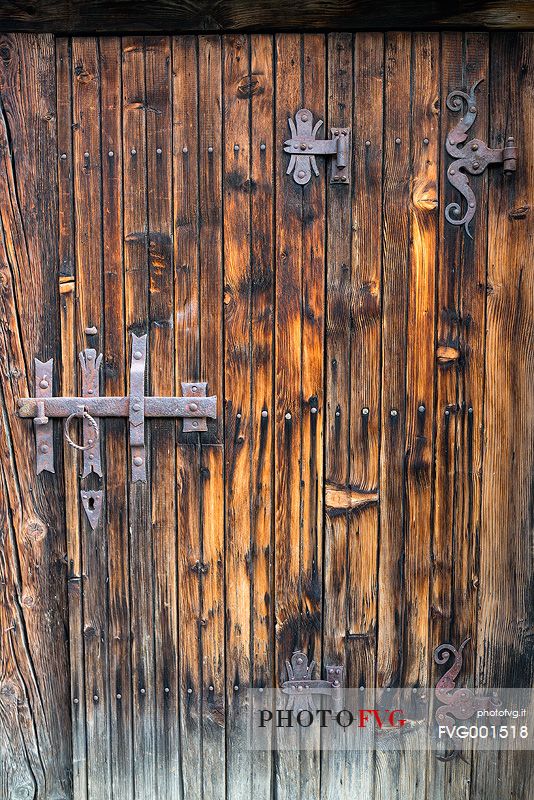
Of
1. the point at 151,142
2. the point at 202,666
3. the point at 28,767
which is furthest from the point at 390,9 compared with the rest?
the point at 28,767

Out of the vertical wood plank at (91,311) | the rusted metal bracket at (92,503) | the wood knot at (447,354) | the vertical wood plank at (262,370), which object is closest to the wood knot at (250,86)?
the vertical wood plank at (262,370)

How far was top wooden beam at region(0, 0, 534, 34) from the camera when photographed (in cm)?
160

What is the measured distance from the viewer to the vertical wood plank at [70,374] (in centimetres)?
169

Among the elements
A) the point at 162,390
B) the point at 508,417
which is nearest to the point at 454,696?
the point at 508,417

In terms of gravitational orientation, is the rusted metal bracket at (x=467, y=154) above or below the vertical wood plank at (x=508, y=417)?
above

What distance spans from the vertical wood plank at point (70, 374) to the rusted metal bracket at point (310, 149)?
555mm

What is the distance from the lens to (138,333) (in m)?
1.72

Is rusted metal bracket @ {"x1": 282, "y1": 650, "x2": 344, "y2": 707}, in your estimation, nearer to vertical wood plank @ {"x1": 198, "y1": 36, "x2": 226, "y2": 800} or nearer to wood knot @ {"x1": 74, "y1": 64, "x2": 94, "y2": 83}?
vertical wood plank @ {"x1": 198, "y1": 36, "x2": 226, "y2": 800}

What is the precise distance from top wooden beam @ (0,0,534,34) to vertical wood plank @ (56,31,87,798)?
80 mm

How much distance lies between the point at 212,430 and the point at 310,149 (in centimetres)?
74

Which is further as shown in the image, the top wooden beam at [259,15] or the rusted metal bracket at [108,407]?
the rusted metal bracket at [108,407]

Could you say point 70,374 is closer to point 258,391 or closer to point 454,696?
point 258,391

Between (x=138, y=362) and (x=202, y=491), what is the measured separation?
367mm

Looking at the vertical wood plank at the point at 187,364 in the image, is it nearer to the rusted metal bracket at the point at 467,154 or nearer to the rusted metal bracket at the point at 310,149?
the rusted metal bracket at the point at 310,149
